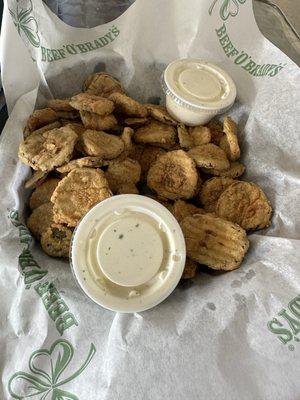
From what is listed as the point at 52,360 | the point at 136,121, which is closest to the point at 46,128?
the point at 136,121

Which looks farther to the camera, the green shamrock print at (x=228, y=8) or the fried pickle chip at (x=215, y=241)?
the green shamrock print at (x=228, y=8)

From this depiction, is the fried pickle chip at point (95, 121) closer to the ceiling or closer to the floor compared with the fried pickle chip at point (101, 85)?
closer to the floor

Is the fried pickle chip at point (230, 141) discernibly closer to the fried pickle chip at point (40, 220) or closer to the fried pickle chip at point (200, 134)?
the fried pickle chip at point (200, 134)

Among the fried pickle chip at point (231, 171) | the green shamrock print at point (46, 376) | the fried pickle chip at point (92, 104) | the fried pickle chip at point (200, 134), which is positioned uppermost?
the fried pickle chip at point (92, 104)

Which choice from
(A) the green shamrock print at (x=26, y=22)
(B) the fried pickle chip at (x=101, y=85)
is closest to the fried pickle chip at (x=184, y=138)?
(B) the fried pickle chip at (x=101, y=85)

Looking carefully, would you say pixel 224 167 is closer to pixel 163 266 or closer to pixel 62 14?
pixel 163 266

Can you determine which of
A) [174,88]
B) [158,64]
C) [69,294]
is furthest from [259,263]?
[158,64]
